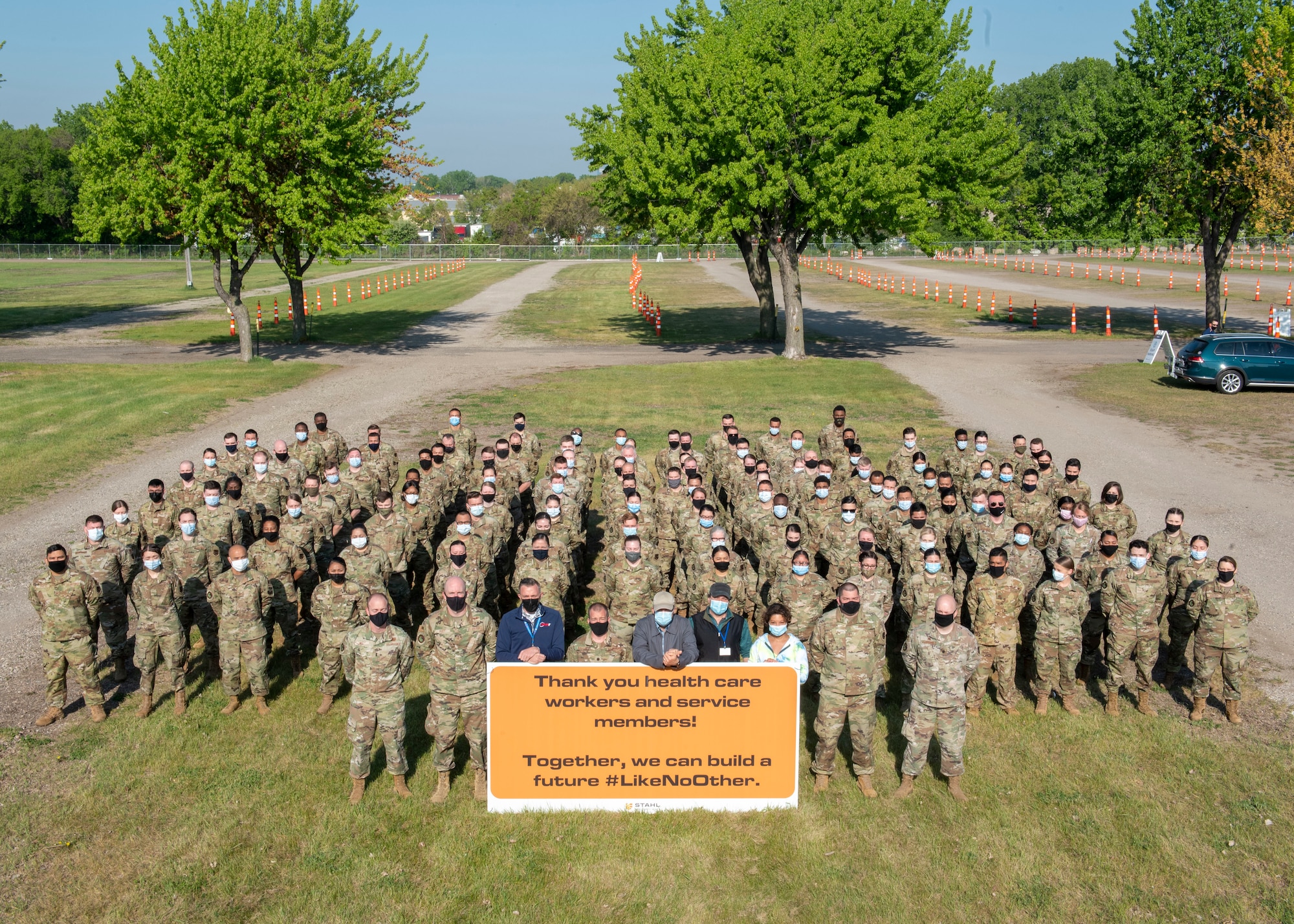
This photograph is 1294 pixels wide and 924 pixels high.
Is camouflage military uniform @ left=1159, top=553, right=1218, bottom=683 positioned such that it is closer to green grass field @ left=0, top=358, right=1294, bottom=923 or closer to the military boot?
the military boot

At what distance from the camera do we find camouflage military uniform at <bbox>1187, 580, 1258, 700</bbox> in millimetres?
10875

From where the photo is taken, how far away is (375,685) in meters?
9.55

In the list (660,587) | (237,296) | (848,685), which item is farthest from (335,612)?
(237,296)

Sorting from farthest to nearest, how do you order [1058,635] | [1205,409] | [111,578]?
[1205,409] → [111,578] → [1058,635]

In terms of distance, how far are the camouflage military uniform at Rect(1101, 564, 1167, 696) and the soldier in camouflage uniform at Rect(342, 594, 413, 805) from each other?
7519mm

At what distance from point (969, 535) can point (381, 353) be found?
28797 mm

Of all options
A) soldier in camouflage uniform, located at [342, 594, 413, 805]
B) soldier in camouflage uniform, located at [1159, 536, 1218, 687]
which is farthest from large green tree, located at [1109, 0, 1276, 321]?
soldier in camouflage uniform, located at [342, 594, 413, 805]

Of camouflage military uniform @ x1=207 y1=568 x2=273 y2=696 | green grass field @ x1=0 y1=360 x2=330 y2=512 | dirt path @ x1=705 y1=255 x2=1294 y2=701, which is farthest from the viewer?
green grass field @ x1=0 y1=360 x2=330 y2=512

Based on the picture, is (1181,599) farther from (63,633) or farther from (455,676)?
(63,633)

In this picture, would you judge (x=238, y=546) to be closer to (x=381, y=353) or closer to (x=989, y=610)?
(x=989, y=610)

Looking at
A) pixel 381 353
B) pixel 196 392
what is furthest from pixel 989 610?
pixel 381 353

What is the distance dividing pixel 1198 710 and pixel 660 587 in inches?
235

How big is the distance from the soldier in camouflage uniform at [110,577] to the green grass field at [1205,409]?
2096 cm

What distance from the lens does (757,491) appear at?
14352 mm
